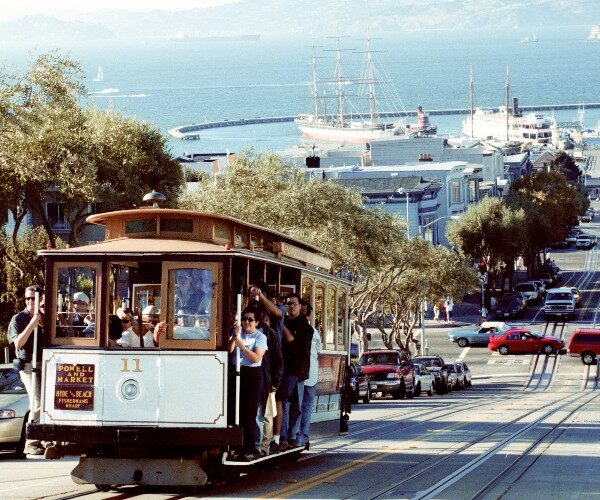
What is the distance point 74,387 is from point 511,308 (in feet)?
227

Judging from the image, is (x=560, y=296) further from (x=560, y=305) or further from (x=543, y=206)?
(x=543, y=206)

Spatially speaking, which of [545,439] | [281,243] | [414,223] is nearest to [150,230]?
[281,243]

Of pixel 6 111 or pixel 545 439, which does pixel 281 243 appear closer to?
pixel 545 439

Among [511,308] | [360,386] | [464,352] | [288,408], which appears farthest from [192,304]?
[511,308]

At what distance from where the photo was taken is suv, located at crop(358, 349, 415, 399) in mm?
43969

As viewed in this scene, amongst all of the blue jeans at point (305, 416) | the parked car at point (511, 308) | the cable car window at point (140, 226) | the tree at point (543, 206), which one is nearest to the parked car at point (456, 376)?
the parked car at point (511, 308)

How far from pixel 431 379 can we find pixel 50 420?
33.4m

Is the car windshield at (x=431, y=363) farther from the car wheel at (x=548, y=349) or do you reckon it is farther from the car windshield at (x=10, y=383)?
the car windshield at (x=10, y=383)

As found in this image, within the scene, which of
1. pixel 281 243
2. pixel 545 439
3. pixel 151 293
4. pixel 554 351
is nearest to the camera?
pixel 151 293

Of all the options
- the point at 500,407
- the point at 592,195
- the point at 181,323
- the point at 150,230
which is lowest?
the point at 500,407

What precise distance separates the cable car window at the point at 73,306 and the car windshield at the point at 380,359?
29364 millimetres

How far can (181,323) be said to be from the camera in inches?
614

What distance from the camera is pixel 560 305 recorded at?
80625 mm

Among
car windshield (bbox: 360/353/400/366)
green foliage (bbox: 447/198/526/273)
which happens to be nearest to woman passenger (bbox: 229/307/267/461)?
car windshield (bbox: 360/353/400/366)
